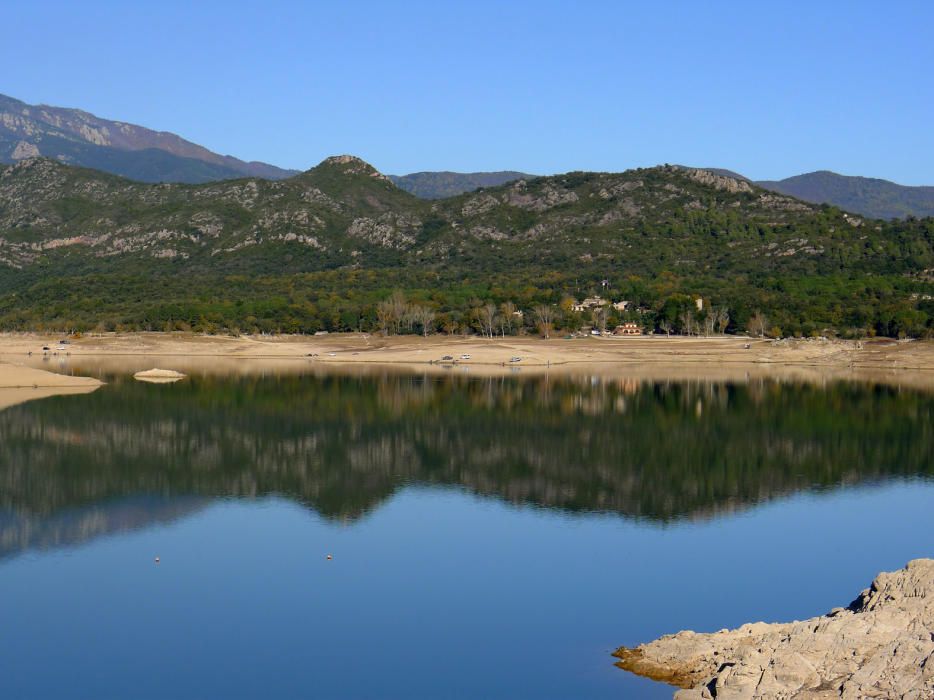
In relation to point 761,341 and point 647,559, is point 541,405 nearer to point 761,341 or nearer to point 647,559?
point 647,559

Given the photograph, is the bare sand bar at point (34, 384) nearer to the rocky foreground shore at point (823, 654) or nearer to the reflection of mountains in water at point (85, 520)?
the reflection of mountains in water at point (85, 520)

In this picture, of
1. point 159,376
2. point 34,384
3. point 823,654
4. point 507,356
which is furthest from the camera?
point 507,356

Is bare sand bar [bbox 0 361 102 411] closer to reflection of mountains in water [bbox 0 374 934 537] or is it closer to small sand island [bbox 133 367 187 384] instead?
reflection of mountains in water [bbox 0 374 934 537]

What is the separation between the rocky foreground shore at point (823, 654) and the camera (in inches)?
794

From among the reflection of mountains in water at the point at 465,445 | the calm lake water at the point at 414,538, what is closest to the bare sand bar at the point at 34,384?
the reflection of mountains in water at the point at 465,445

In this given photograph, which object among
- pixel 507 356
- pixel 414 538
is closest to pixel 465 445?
pixel 414 538

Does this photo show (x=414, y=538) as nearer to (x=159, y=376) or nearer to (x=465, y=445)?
(x=465, y=445)

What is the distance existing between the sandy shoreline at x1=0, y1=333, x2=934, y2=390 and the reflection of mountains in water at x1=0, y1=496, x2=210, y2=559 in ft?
213

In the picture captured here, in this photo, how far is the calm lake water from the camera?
83.1ft

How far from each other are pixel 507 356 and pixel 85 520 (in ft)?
278

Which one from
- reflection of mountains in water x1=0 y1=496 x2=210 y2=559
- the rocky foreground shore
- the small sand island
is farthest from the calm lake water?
the small sand island

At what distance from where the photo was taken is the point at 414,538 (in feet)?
124

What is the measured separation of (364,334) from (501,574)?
126 m

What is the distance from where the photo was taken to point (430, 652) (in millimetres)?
25875
